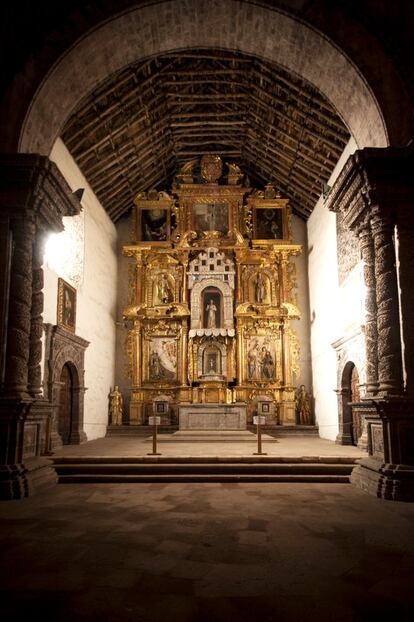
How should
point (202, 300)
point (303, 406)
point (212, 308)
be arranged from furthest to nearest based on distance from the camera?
1. point (202, 300)
2. point (212, 308)
3. point (303, 406)

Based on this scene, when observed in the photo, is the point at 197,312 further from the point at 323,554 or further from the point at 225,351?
the point at 323,554

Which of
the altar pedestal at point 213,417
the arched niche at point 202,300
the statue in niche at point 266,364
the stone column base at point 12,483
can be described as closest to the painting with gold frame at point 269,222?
the arched niche at point 202,300

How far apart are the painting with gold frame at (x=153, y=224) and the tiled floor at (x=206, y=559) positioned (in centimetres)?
1245

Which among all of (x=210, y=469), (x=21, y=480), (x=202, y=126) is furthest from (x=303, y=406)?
(x=21, y=480)

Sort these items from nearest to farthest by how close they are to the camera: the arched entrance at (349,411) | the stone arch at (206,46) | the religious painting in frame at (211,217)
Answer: the stone arch at (206,46) → the arched entrance at (349,411) → the religious painting in frame at (211,217)

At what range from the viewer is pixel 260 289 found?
1783 cm

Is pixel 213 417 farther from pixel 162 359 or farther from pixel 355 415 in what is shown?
pixel 355 415

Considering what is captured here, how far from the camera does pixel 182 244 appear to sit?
17.8 m

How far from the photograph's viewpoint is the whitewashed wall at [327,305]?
12852 mm

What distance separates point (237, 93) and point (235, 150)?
11.1 feet

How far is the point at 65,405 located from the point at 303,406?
755 centimetres

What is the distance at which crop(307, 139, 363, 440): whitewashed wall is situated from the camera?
12852 millimetres

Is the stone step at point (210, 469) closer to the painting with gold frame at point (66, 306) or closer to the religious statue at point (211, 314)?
the painting with gold frame at point (66, 306)

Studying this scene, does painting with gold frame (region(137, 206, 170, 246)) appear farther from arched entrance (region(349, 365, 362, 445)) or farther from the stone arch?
the stone arch
